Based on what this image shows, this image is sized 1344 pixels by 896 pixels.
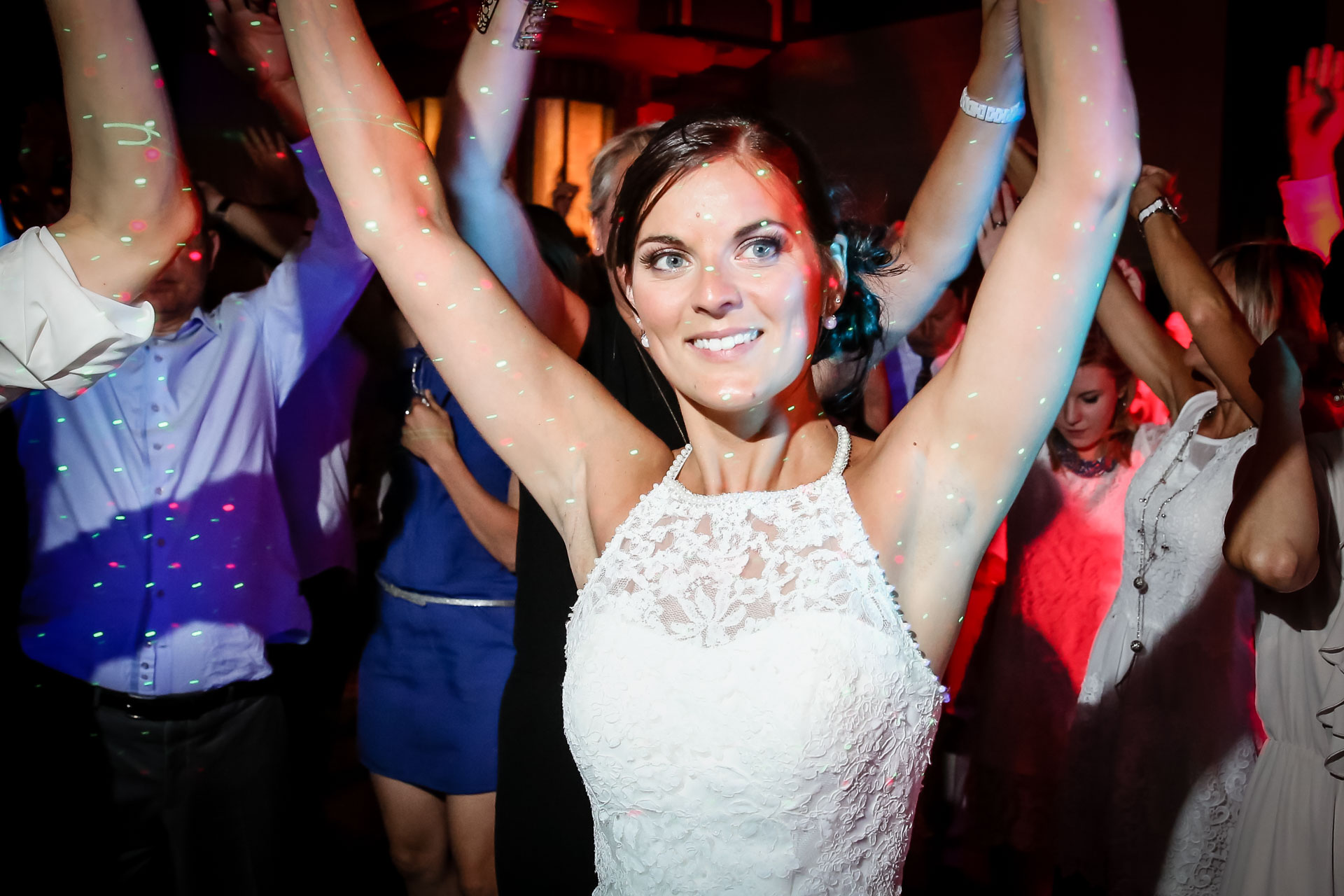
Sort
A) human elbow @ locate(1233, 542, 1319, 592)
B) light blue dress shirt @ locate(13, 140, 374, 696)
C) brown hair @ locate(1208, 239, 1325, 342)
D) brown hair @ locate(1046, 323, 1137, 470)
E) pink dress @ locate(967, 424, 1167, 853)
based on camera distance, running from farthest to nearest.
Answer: brown hair @ locate(1046, 323, 1137, 470), pink dress @ locate(967, 424, 1167, 853), brown hair @ locate(1208, 239, 1325, 342), light blue dress shirt @ locate(13, 140, 374, 696), human elbow @ locate(1233, 542, 1319, 592)

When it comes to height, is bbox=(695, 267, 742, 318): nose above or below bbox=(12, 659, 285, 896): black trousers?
above

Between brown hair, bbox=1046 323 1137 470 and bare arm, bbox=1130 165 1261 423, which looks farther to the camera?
brown hair, bbox=1046 323 1137 470

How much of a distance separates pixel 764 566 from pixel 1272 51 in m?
2.11

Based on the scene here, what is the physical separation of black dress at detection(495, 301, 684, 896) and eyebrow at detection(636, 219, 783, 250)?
1.25 feet

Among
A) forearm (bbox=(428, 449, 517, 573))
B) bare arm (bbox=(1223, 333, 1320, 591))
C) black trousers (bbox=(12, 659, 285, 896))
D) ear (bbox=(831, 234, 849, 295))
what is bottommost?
black trousers (bbox=(12, 659, 285, 896))

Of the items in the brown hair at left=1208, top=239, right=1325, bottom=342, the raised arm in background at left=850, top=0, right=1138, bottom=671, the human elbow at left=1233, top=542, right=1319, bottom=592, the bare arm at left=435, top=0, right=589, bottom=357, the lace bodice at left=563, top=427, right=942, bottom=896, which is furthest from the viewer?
the brown hair at left=1208, top=239, right=1325, bottom=342

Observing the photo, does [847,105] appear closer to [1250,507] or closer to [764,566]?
[1250,507]

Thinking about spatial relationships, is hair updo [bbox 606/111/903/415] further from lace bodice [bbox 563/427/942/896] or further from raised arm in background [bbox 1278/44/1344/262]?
raised arm in background [bbox 1278/44/1344/262]

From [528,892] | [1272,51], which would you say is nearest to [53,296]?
[528,892]

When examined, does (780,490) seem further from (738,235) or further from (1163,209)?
(1163,209)

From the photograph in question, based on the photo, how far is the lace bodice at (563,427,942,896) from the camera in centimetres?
92

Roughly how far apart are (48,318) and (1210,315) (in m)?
1.78

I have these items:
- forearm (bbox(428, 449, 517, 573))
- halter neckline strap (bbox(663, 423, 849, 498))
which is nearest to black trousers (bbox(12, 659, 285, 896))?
forearm (bbox(428, 449, 517, 573))

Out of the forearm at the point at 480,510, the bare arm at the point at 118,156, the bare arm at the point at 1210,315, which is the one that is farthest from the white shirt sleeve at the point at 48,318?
the bare arm at the point at 1210,315
